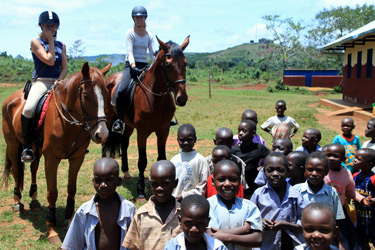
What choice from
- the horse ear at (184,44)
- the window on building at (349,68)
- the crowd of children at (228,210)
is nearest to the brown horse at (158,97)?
the horse ear at (184,44)

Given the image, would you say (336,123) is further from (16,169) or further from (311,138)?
(16,169)

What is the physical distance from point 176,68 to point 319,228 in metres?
3.71

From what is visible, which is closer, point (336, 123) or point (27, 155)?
point (27, 155)

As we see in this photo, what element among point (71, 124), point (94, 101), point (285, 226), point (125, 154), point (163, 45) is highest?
point (163, 45)

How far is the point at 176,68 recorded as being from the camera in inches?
217

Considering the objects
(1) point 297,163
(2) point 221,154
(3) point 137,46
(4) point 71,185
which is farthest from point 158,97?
(1) point 297,163

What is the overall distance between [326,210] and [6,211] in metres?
4.95

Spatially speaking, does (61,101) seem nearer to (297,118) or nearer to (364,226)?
(364,226)

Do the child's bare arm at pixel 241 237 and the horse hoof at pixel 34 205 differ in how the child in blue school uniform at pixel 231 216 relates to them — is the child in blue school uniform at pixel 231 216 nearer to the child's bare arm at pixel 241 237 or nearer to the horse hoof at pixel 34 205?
the child's bare arm at pixel 241 237

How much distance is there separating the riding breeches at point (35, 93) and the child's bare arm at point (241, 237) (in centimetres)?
326

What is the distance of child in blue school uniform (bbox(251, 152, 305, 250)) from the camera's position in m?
3.12

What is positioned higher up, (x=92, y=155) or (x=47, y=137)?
(x=47, y=137)

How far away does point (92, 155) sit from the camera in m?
9.13

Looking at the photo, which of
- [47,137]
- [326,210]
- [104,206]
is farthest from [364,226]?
[47,137]
